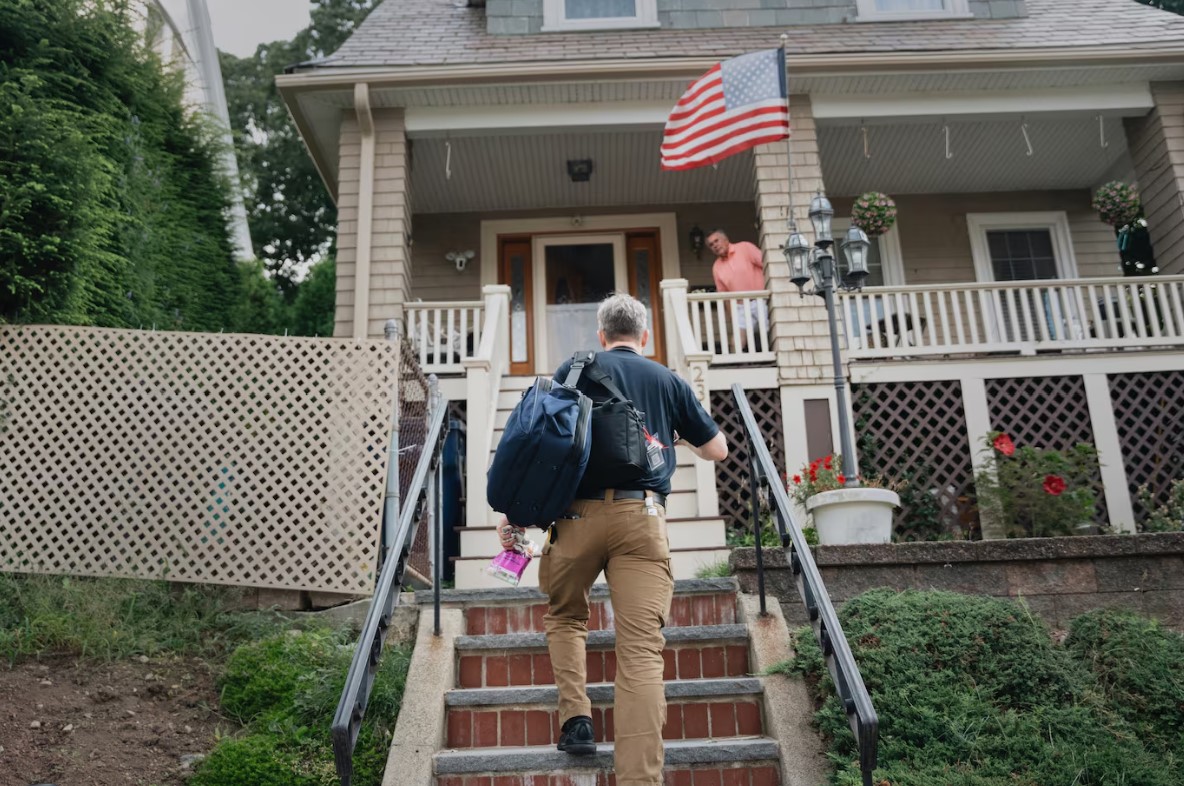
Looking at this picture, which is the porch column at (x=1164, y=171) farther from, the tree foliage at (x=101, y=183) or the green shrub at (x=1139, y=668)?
the tree foliage at (x=101, y=183)

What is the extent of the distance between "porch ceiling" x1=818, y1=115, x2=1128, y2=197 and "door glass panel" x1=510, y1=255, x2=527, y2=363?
3.44 meters

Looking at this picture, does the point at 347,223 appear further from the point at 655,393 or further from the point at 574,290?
the point at 655,393

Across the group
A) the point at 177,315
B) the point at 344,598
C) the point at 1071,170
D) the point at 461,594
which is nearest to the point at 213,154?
the point at 177,315

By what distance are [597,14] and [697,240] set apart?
2.60 meters

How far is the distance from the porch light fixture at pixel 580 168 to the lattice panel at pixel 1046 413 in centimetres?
435

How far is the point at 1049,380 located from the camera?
8.41m

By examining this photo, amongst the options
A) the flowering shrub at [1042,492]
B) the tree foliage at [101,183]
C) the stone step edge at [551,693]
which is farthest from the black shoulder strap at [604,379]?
the flowering shrub at [1042,492]

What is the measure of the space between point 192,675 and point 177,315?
4867 mm

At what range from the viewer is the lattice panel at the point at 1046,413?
26.6 ft

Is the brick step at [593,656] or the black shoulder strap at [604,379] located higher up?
the black shoulder strap at [604,379]

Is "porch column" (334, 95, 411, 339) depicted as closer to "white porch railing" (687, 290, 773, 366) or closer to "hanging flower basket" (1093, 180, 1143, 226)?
"white porch railing" (687, 290, 773, 366)

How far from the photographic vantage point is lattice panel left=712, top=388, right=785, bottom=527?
7.78 m

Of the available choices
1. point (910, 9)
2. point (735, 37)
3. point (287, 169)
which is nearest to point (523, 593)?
point (735, 37)

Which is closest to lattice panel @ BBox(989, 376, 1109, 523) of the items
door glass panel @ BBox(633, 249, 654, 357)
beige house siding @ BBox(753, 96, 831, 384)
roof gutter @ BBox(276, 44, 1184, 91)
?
beige house siding @ BBox(753, 96, 831, 384)
